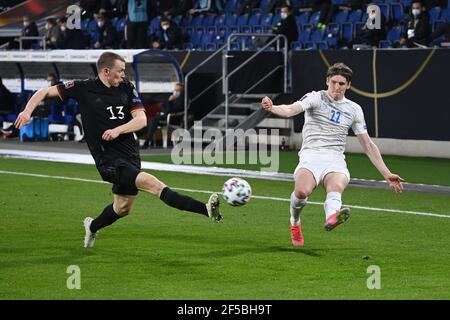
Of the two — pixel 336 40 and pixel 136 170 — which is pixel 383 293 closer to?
pixel 136 170

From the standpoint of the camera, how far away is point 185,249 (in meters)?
12.9

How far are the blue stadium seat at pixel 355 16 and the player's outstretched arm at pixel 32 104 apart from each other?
17.4 metres

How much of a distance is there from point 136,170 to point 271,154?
1515cm

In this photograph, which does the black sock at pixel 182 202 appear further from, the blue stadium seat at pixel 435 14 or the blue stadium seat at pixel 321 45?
the blue stadium seat at pixel 321 45

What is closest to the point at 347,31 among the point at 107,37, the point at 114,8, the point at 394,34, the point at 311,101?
the point at 394,34

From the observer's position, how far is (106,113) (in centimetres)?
1245

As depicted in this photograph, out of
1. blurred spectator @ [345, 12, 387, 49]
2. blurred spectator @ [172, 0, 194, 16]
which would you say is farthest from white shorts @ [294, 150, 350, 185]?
blurred spectator @ [172, 0, 194, 16]

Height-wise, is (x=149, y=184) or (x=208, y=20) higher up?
(x=208, y=20)

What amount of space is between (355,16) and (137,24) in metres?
7.79

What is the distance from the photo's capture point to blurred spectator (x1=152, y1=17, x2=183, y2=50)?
3353 centimetres

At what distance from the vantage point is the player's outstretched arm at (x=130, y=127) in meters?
11.9

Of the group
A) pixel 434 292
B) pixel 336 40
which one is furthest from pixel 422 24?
pixel 434 292

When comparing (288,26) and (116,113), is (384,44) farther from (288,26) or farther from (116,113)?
(116,113)

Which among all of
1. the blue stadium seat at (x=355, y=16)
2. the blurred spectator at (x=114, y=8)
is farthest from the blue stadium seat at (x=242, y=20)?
the blurred spectator at (x=114, y=8)
